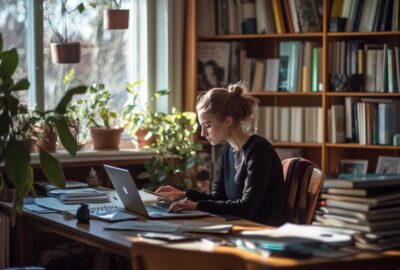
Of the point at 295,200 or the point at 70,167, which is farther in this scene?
the point at 70,167

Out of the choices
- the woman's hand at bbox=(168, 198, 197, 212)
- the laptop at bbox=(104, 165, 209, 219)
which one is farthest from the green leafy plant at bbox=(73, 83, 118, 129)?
the woman's hand at bbox=(168, 198, 197, 212)

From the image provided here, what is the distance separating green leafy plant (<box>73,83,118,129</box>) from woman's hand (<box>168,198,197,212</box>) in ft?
4.75

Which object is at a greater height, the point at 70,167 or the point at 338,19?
the point at 338,19

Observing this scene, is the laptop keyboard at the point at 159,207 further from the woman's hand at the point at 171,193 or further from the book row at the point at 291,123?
the book row at the point at 291,123

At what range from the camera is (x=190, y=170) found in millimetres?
5148

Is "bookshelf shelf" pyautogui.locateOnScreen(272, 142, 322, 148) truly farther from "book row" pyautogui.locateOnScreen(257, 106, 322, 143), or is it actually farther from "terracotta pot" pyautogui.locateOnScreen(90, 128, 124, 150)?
"terracotta pot" pyautogui.locateOnScreen(90, 128, 124, 150)

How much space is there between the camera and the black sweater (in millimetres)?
3635

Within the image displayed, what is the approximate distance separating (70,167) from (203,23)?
1.37 metres

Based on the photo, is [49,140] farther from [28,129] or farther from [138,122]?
[138,122]

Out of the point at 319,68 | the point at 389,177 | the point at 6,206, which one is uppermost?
the point at 319,68

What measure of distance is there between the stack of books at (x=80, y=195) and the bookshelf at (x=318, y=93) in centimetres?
133

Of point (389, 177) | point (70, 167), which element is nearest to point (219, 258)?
point (389, 177)

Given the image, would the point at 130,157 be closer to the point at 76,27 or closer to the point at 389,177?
the point at 76,27

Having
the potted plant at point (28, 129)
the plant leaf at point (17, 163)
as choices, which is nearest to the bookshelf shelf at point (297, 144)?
the potted plant at point (28, 129)
